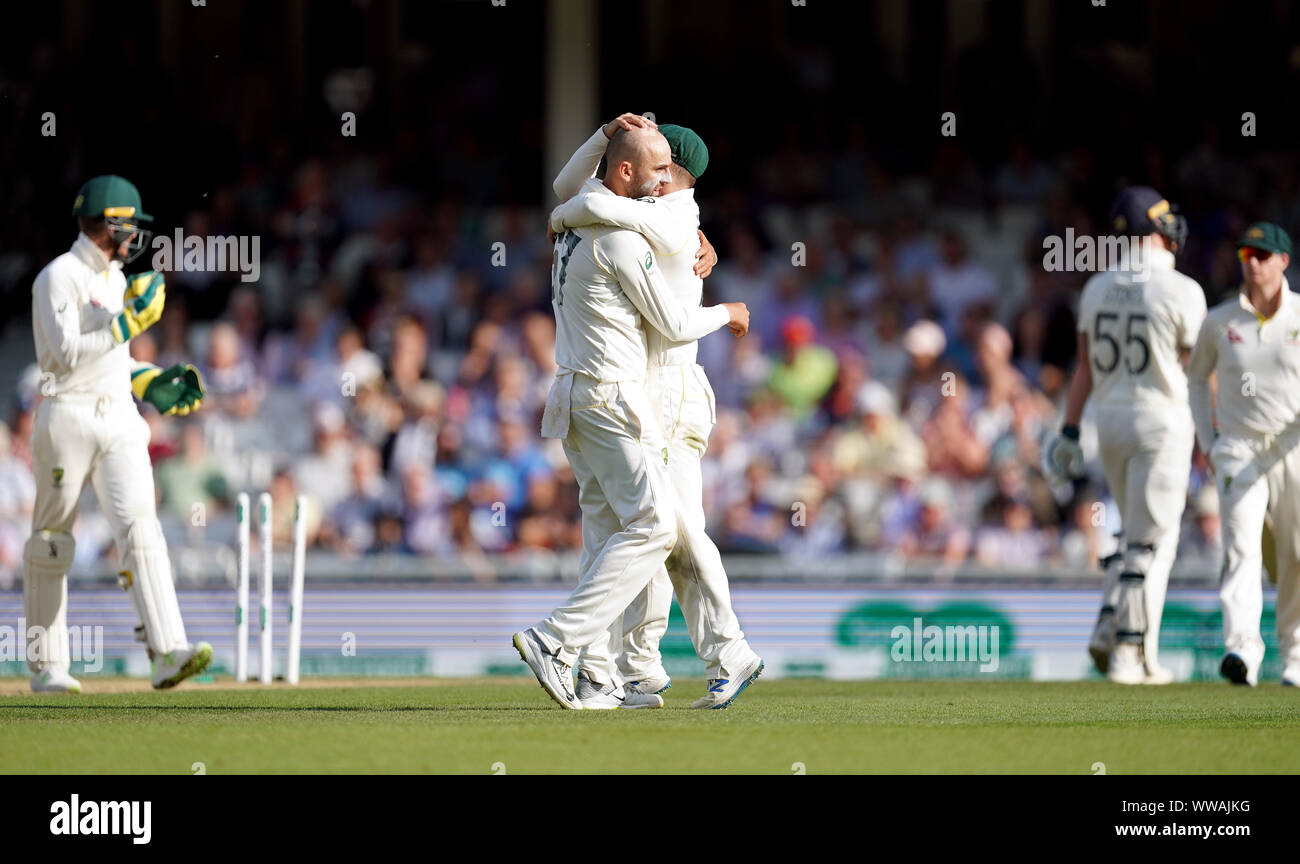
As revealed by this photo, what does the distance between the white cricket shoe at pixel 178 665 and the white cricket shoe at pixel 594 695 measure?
80.4 inches

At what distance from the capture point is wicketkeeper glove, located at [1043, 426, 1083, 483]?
11477 millimetres

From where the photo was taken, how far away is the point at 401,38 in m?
21.1

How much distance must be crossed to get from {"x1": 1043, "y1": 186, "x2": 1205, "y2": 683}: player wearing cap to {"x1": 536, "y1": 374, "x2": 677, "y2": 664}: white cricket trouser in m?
4.08

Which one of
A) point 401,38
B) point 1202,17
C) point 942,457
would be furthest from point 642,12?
point 942,457

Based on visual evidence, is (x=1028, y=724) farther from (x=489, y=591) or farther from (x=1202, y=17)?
(x=1202, y=17)

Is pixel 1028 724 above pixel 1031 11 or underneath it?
underneath

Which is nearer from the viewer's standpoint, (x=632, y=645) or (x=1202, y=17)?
(x=632, y=645)

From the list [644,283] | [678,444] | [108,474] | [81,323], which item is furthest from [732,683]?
[81,323]

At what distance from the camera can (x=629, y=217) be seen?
778cm

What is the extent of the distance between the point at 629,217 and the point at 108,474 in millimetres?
3246

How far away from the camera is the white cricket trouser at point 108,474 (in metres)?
9.54

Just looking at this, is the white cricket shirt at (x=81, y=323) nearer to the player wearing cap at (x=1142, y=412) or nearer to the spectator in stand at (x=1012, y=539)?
the player wearing cap at (x=1142, y=412)

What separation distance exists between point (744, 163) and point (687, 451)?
1102cm

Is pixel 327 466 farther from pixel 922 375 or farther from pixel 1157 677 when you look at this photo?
pixel 1157 677
